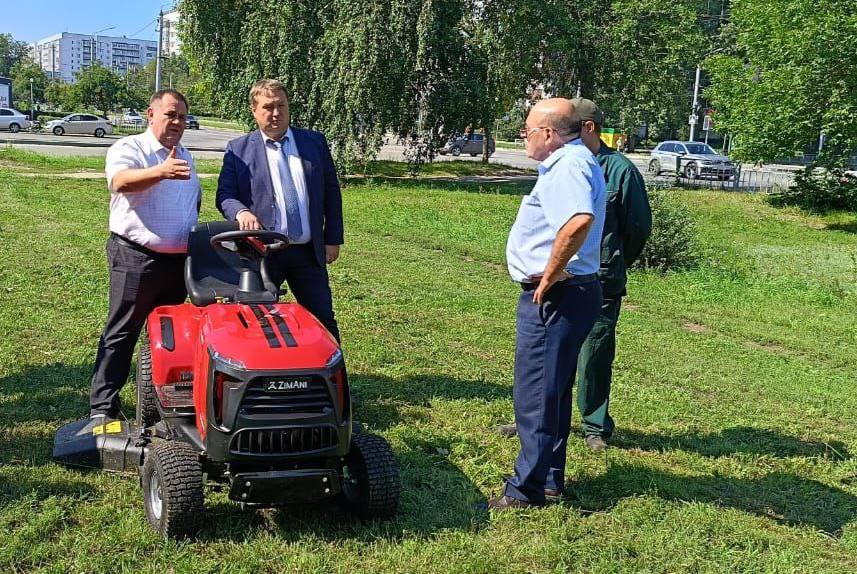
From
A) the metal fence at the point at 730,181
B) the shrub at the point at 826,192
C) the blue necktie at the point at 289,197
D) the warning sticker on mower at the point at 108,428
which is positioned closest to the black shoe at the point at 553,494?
the blue necktie at the point at 289,197

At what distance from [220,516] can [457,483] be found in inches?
50.0

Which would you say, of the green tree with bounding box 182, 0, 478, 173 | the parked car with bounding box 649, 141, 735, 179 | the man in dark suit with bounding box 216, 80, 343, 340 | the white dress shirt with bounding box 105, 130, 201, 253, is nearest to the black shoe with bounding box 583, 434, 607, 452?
the man in dark suit with bounding box 216, 80, 343, 340

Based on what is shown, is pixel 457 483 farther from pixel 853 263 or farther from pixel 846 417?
pixel 853 263

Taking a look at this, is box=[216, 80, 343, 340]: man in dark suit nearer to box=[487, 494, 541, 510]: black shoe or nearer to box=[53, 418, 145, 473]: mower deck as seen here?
box=[53, 418, 145, 473]: mower deck

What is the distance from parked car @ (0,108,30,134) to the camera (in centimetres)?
4381

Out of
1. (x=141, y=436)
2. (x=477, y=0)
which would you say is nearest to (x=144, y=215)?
(x=141, y=436)

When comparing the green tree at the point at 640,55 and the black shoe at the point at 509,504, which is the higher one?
the green tree at the point at 640,55

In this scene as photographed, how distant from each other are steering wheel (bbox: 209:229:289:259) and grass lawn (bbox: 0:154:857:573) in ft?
4.04

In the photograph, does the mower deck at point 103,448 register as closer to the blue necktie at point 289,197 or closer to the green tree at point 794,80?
the blue necktie at point 289,197

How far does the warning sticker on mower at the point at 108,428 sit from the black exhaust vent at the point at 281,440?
3.89 ft

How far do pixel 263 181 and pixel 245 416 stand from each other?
1.66 meters

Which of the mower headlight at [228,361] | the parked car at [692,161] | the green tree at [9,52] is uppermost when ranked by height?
the green tree at [9,52]

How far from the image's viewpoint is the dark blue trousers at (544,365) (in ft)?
12.8

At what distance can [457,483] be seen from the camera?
445cm
